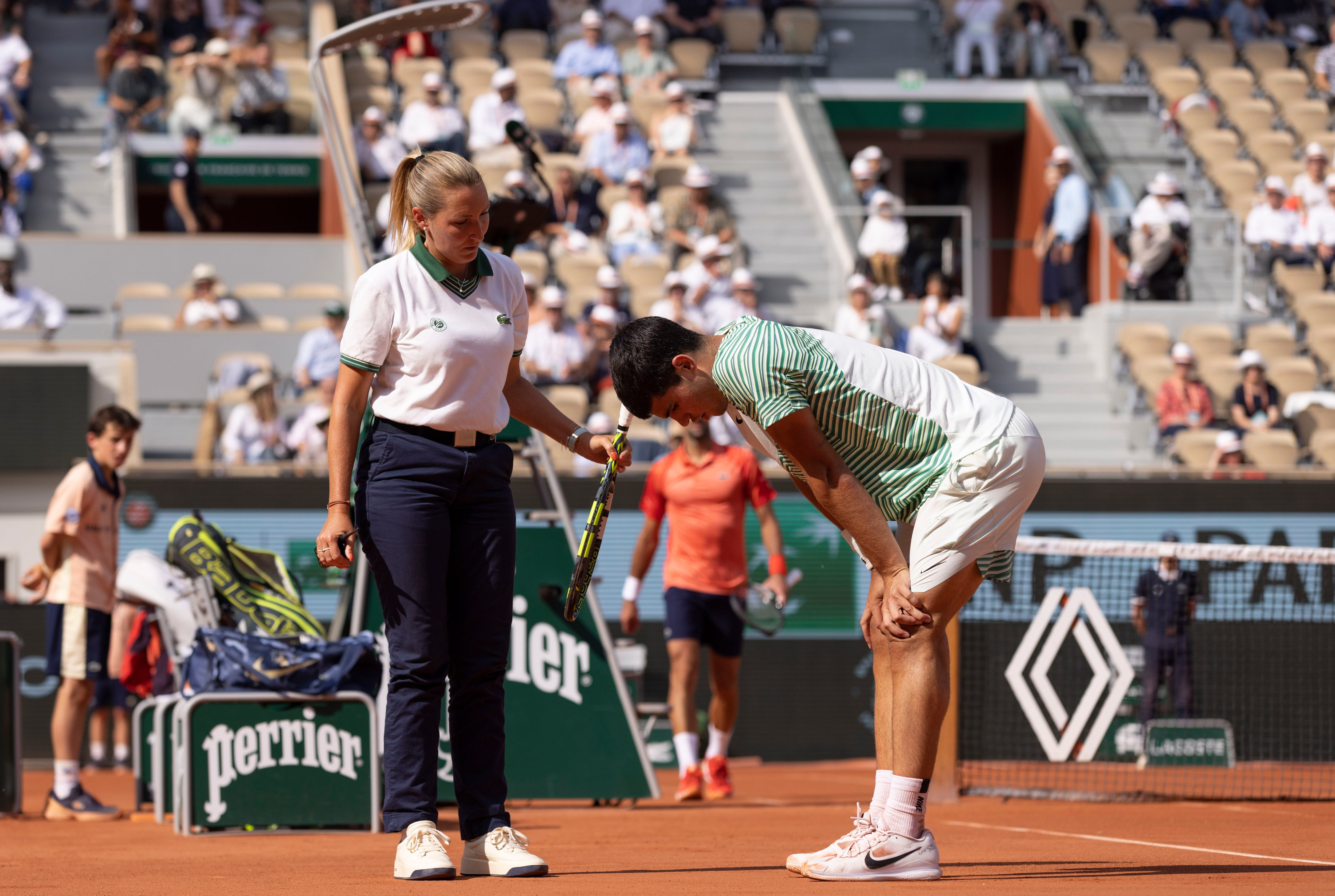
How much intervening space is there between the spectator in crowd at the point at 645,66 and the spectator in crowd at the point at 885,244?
12.5ft

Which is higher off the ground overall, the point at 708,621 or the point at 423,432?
the point at 423,432

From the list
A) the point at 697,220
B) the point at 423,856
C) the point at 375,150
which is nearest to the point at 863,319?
the point at 697,220

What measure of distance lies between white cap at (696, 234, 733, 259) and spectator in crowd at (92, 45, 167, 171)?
668cm

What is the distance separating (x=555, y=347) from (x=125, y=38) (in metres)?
7.61

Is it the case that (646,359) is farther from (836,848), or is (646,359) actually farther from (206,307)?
(206,307)

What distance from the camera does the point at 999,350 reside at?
16969 mm

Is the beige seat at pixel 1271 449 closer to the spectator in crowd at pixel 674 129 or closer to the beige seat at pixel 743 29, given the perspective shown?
the spectator in crowd at pixel 674 129

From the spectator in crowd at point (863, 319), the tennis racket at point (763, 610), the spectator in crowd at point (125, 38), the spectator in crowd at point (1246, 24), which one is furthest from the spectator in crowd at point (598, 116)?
the spectator in crowd at point (1246, 24)

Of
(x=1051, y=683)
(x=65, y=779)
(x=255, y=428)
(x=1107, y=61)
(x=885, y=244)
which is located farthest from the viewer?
(x=1107, y=61)

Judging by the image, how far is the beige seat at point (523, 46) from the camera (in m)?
20.1

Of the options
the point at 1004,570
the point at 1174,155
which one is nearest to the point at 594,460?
the point at 1004,570

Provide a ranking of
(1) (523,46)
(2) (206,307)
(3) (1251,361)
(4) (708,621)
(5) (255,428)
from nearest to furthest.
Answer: (4) (708,621) < (5) (255,428) < (3) (1251,361) < (2) (206,307) < (1) (523,46)

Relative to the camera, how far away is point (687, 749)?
8.80 m

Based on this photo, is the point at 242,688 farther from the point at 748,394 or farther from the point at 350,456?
the point at 748,394
